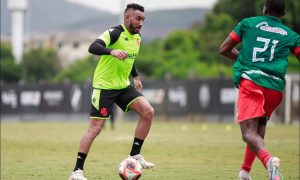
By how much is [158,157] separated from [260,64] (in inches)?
276

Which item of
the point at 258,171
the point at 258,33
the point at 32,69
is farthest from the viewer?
the point at 32,69

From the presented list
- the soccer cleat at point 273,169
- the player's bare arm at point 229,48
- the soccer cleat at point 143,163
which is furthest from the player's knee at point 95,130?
the soccer cleat at point 273,169

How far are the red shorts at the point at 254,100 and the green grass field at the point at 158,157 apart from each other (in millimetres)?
2384

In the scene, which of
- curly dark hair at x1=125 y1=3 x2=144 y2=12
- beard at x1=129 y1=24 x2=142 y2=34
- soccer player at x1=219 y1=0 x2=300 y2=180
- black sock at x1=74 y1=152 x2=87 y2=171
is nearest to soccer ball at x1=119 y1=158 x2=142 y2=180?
black sock at x1=74 y1=152 x2=87 y2=171

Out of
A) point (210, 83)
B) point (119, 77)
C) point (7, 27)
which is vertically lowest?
point (7, 27)

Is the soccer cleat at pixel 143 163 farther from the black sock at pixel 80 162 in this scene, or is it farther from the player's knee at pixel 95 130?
the black sock at pixel 80 162

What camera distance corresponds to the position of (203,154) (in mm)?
17359

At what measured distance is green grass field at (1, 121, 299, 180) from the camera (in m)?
12.7

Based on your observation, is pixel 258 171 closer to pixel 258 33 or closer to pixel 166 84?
pixel 258 33

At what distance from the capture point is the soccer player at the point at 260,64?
9.64m

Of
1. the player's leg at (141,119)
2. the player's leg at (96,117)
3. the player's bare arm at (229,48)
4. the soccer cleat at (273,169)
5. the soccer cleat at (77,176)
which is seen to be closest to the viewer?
the soccer cleat at (273,169)

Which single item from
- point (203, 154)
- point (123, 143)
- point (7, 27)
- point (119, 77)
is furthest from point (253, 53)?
point (7, 27)

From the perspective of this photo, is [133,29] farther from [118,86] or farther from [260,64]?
[260,64]

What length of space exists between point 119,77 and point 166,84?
27989 millimetres
